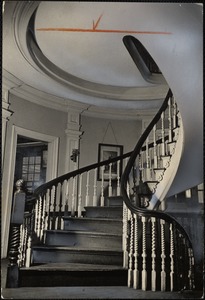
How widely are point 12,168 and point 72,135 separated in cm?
206

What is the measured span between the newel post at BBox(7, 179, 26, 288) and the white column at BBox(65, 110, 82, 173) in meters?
1.81

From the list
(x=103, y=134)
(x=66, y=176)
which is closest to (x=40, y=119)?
(x=66, y=176)

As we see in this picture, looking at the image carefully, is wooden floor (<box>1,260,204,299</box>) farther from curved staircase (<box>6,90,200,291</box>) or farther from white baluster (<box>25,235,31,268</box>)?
white baluster (<box>25,235,31,268</box>)

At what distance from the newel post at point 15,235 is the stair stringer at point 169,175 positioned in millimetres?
1545

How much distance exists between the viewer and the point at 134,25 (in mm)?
2623

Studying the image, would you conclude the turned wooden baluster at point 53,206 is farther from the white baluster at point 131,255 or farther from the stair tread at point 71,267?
the white baluster at point 131,255

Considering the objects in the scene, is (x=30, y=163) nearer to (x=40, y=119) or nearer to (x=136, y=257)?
(x=40, y=119)

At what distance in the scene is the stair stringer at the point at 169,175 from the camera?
302 cm

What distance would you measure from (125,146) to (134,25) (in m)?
2.35

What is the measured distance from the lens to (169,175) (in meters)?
3.25

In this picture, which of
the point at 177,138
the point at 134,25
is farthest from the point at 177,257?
the point at 134,25

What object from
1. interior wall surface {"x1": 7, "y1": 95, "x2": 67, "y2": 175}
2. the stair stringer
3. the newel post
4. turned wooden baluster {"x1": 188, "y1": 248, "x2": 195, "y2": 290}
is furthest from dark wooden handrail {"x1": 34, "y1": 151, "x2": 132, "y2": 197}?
turned wooden baluster {"x1": 188, "y1": 248, "x2": 195, "y2": 290}

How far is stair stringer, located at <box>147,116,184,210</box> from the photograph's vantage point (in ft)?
9.89

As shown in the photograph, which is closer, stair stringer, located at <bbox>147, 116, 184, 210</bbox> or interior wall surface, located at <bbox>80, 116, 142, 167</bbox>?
stair stringer, located at <bbox>147, 116, 184, 210</bbox>
